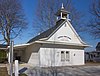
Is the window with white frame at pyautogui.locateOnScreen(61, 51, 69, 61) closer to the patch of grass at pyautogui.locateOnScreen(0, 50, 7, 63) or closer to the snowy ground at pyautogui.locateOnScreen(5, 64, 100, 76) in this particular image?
the snowy ground at pyautogui.locateOnScreen(5, 64, 100, 76)

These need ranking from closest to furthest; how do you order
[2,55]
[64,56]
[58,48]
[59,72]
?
[59,72] < [58,48] < [64,56] < [2,55]

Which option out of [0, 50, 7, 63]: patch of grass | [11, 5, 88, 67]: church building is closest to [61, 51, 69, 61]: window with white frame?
[11, 5, 88, 67]: church building

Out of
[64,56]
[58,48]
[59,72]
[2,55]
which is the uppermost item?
[58,48]

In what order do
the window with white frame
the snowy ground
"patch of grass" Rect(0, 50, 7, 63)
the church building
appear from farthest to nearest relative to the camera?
"patch of grass" Rect(0, 50, 7, 63), the window with white frame, the church building, the snowy ground

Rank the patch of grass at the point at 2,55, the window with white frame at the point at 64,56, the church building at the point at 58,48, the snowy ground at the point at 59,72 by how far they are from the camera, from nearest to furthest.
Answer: the snowy ground at the point at 59,72, the church building at the point at 58,48, the window with white frame at the point at 64,56, the patch of grass at the point at 2,55

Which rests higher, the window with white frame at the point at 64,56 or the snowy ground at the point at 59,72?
the window with white frame at the point at 64,56

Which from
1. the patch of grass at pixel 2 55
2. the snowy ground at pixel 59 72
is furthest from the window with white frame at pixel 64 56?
the patch of grass at pixel 2 55

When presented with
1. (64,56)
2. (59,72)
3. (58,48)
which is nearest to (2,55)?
(58,48)

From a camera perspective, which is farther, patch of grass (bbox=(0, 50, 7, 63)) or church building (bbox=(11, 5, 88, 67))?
patch of grass (bbox=(0, 50, 7, 63))

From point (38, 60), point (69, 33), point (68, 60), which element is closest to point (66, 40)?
point (69, 33)

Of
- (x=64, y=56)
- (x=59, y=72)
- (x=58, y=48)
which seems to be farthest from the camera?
(x=64, y=56)

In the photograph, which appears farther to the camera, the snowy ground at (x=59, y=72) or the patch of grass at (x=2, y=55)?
the patch of grass at (x=2, y=55)

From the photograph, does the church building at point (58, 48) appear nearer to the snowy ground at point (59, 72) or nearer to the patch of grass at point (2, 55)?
the snowy ground at point (59, 72)

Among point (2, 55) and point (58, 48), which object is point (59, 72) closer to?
point (58, 48)
